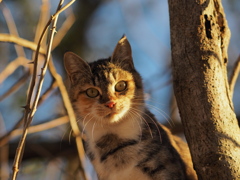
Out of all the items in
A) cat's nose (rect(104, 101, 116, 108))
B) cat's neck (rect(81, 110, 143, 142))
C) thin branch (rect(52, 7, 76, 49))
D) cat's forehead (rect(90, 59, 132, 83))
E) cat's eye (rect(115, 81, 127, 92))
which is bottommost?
cat's neck (rect(81, 110, 143, 142))

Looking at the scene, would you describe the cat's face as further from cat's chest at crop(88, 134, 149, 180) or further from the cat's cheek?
cat's chest at crop(88, 134, 149, 180)

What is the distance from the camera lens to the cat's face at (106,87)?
3631 millimetres

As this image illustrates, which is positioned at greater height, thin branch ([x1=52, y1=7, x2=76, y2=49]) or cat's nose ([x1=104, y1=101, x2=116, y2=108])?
thin branch ([x1=52, y1=7, x2=76, y2=49])

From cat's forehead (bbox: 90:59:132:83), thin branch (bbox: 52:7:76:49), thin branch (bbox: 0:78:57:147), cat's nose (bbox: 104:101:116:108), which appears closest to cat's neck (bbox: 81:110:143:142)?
cat's nose (bbox: 104:101:116:108)

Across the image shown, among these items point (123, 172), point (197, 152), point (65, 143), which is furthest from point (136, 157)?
point (65, 143)

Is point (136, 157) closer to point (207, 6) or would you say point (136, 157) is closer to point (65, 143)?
point (207, 6)

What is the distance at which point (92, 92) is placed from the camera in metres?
3.85

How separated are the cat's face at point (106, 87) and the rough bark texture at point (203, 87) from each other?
0.78 meters

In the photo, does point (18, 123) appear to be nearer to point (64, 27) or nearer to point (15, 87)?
point (15, 87)

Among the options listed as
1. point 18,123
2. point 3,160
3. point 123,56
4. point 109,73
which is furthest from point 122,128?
point 3,160

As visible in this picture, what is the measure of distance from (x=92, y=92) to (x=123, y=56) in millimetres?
449

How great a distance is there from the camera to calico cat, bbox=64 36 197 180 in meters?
3.44

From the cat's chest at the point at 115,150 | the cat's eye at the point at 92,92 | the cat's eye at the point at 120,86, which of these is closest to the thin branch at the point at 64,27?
the cat's eye at the point at 92,92

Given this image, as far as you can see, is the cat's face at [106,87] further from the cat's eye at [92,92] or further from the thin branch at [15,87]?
the thin branch at [15,87]
